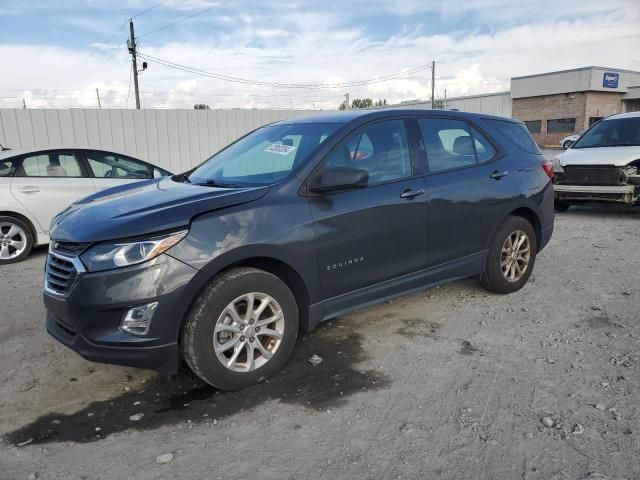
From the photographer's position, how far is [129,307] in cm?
297

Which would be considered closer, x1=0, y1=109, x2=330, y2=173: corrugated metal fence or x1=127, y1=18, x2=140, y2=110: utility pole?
x1=0, y1=109, x2=330, y2=173: corrugated metal fence

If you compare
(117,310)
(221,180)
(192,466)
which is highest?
(221,180)

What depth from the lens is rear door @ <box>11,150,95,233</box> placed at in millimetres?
6941

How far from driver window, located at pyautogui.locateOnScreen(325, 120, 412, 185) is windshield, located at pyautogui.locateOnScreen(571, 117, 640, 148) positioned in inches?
276

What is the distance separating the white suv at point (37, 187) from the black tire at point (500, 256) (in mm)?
5493

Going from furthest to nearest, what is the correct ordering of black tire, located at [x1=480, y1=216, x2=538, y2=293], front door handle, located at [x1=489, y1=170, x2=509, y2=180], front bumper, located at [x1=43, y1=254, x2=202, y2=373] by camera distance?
black tire, located at [x1=480, y1=216, x2=538, y2=293]
front door handle, located at [x1=489, y1=170, x2=509, y2=180]
front bumper, located at [x1=43, y1=254, x2=202, y2=373]

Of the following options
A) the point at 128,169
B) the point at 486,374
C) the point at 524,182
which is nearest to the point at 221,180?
the point at 486,374

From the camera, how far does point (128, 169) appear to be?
7863 millimetres

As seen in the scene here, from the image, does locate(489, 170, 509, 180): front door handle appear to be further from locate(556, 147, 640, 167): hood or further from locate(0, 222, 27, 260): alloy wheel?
locate(0, 222, 27, 260): alloy wheel

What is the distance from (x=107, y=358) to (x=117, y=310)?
317mm

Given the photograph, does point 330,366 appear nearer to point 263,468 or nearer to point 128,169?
point 263,468

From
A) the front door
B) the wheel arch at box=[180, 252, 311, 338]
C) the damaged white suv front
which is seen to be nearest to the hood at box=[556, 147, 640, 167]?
the damaged white suv front

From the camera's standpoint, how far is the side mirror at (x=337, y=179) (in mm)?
3512

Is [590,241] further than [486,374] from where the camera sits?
Yes
